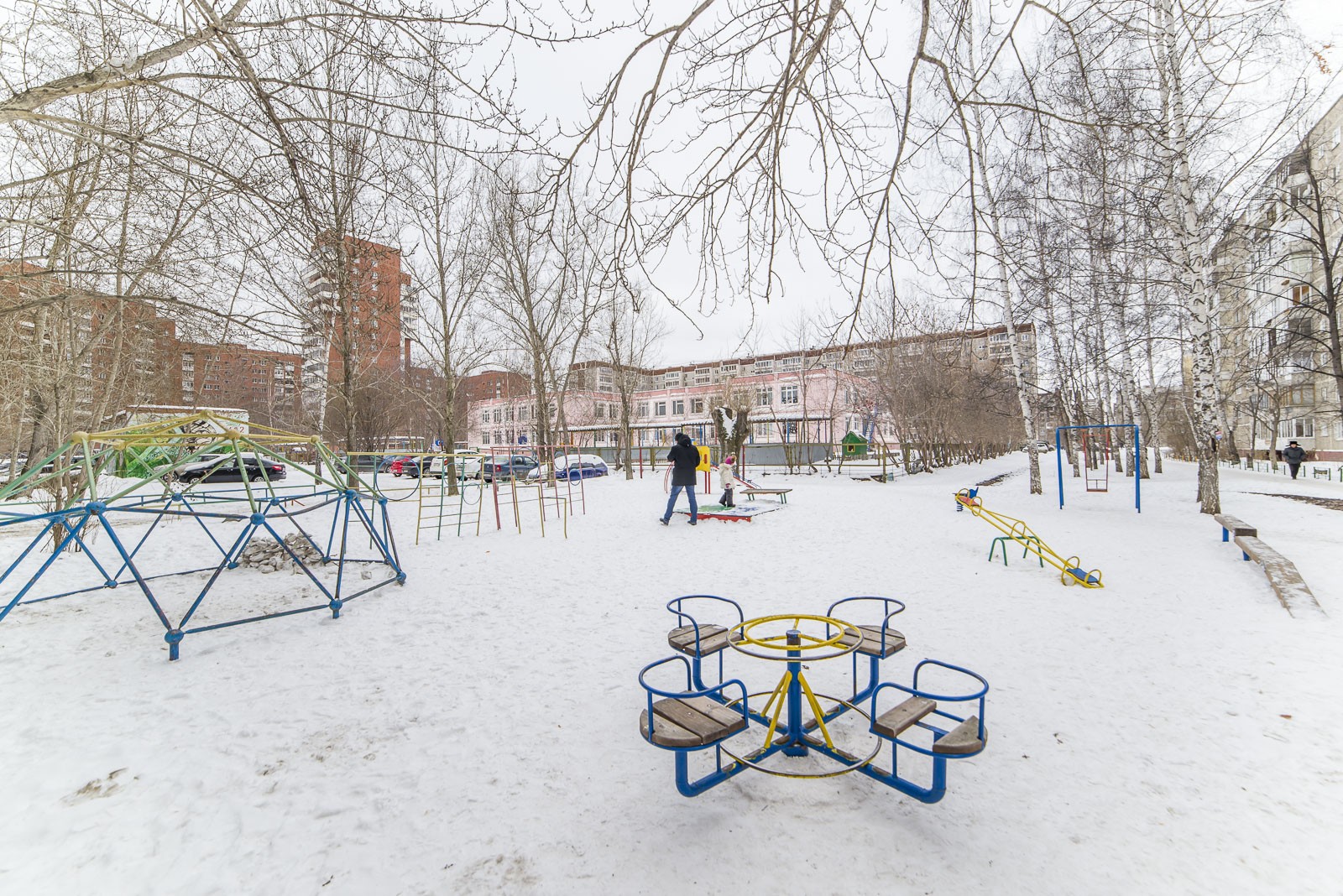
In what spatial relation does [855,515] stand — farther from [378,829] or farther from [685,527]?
[378,829]

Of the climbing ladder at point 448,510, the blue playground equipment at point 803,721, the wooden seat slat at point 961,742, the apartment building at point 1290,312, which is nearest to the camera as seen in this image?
the wooden seat slat at point 961,742

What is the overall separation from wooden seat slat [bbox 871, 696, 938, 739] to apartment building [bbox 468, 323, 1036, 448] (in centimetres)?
1089

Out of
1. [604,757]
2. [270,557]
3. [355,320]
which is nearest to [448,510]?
[355,320]

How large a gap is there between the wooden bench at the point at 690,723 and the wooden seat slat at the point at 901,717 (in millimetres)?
647

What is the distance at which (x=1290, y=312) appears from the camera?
15055mm

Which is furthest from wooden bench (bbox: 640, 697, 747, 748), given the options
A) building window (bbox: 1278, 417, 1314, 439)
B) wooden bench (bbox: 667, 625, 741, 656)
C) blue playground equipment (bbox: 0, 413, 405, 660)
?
building window (bbox: 1278, 417, 1314, 439)

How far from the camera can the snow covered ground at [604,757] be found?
7.68ft

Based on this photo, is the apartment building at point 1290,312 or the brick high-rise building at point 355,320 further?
the apartment building at point 1290,312

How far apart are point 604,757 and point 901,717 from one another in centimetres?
164

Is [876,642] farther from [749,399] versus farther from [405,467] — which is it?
[405,467]

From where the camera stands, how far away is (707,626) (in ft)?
13.1

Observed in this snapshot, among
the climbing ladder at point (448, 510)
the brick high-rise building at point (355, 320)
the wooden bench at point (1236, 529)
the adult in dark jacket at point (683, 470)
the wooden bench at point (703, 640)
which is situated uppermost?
the brick high-rise building at point (355, 320)

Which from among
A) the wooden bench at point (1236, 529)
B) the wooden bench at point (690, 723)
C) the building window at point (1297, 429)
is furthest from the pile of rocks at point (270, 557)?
the building window at point (1297, 429)

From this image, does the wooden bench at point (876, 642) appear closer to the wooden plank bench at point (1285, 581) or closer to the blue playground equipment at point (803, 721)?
the blue playground equipment at point (803, 721)
